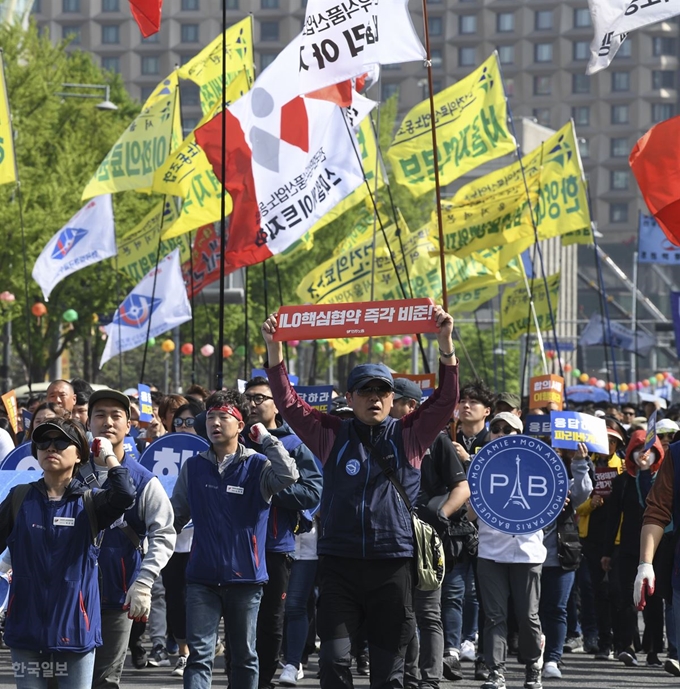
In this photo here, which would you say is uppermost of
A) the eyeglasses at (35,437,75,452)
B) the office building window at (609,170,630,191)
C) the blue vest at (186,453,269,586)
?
the office building window at (609,170,630,191)

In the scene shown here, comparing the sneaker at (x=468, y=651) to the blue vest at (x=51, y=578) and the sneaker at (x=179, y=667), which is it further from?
the blue vest at (x=51, y=578)

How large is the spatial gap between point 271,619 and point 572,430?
2.90 meters

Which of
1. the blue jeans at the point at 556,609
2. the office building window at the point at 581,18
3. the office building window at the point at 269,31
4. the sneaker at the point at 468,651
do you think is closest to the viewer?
the blue jeans at the point at 556,609

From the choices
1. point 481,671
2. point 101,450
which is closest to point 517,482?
point 481,671

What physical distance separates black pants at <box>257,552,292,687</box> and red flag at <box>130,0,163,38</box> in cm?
518

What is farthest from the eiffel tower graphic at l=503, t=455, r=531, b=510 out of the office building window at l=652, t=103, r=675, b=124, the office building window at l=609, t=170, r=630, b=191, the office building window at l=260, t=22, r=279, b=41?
the office building window at l=652, t=103, r=675, b=124

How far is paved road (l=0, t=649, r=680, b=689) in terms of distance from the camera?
10.3 meters

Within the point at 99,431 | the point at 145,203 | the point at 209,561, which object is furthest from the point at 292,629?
the point at 145,203

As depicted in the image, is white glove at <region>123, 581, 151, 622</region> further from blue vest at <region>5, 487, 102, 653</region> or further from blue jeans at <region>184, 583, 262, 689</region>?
blue jeans at <region>184, 583, 262, 689</region>

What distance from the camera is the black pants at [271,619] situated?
920 centimetres

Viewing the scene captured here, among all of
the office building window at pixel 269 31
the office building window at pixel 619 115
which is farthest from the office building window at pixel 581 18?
the office building window at pixel 269 31

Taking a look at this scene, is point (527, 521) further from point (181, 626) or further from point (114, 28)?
point (114, 28)

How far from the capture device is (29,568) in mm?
6359

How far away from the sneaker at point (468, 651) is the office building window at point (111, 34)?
365 ft
